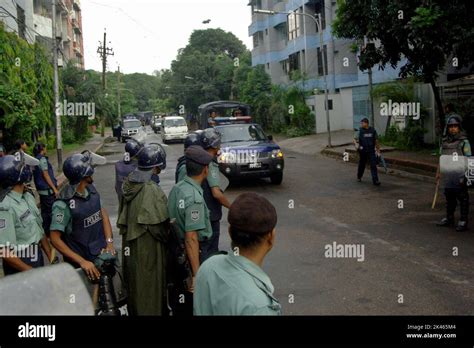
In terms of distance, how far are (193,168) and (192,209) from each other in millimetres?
377

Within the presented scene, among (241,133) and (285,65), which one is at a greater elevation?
(285,65)

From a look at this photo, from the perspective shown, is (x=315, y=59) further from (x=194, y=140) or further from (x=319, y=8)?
(x=194, y=140)

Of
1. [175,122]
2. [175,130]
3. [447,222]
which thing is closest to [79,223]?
[447,222]

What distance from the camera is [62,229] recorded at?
4328 millimetres

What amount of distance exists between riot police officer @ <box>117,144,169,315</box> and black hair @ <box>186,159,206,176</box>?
0.28 meters

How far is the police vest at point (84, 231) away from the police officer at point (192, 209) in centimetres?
75

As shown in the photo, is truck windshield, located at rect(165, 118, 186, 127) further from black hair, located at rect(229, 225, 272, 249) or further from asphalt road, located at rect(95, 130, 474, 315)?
black hair, located at rect(229, 225, 272, 249)

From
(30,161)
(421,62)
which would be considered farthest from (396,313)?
(421,62)

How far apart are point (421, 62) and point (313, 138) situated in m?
15.0

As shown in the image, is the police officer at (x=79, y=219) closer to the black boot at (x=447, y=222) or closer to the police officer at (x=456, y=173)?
the police officer at (x=456, y=173)

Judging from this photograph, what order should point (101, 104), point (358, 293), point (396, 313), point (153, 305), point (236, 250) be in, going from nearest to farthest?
1. point (236, 250)
2. point (153, 305)
3. point (396, 313)
4. point (358, 293)
5. point (101, 104)

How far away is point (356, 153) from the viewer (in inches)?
806

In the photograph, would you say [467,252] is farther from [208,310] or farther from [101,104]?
[101,104]

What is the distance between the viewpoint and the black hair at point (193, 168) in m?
4.31
